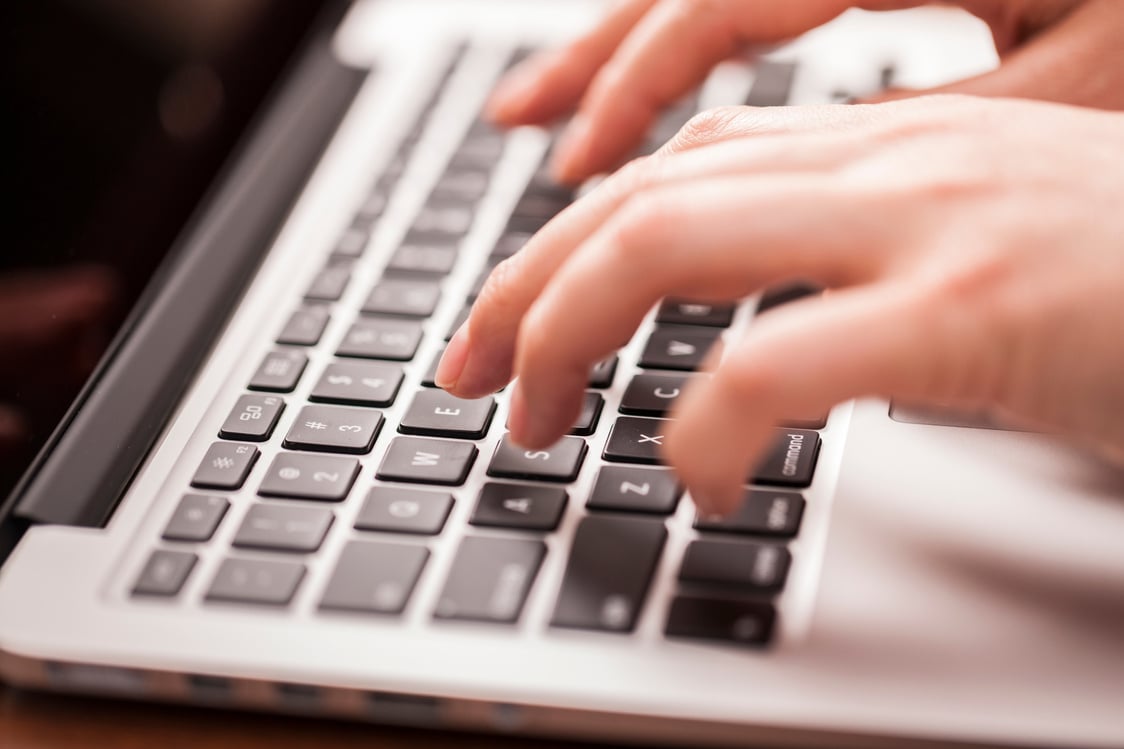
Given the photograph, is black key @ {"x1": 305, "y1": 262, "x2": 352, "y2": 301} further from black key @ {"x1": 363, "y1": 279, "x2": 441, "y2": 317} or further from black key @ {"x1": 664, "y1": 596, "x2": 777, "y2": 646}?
black key @ {"x1": 664, "y1": 596, "x2": 777, "y2": 646}

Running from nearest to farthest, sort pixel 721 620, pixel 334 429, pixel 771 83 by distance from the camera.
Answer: pixel 721 620
pixel 334 429
pixel 771 83

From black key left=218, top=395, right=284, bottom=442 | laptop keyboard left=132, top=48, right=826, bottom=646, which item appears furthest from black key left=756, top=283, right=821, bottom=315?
black key left=218, top=395, right=284, bottom=442

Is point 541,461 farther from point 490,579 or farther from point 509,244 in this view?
point 509,244

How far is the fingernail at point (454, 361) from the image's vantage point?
1.42ft

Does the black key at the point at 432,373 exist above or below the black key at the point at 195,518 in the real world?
above

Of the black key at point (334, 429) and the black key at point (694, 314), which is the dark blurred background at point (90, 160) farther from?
the black key at point (694, 314)

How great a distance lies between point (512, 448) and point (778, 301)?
0.15 metres

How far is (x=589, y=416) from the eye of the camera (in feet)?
1.44

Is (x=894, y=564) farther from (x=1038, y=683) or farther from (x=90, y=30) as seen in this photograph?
(x=90, y=30)

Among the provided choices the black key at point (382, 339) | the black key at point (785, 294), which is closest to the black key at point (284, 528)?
the black key at point (382, 339)

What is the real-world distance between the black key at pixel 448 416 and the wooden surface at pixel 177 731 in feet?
0.38

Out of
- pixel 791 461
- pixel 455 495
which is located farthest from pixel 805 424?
pixel 455 495

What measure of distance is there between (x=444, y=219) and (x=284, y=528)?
0.73 feet

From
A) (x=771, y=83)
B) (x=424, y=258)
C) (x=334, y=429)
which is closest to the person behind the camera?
(x=334, y=429)
